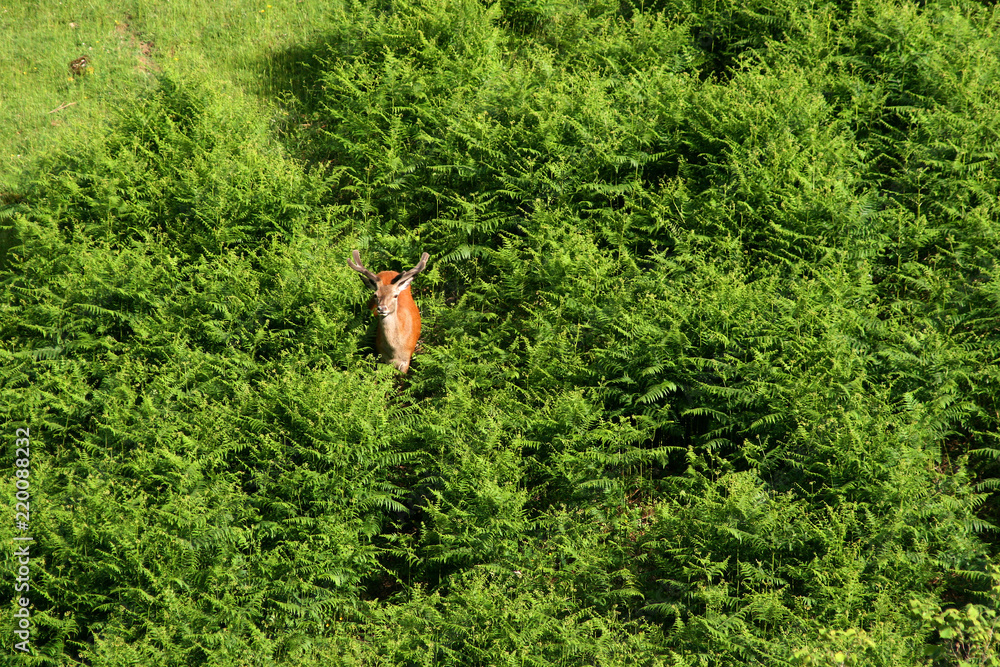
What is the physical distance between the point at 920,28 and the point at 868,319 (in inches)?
211

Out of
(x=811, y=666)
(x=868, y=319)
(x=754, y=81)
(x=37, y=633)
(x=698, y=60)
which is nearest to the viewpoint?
(x=811, y=666)

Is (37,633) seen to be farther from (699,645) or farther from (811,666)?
(811,666)

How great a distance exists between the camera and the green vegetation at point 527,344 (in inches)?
311

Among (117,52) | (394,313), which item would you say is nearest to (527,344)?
(394,313)

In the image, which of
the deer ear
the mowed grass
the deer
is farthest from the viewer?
the mowed grass

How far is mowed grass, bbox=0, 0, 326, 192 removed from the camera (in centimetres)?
1433

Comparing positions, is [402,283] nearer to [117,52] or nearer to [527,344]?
[527,344]

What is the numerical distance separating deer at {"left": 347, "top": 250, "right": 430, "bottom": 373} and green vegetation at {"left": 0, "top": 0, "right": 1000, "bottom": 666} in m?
0.35

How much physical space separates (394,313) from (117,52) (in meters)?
8.79

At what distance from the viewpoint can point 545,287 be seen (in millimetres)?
10969

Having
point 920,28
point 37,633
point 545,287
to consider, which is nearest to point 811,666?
point 545,287

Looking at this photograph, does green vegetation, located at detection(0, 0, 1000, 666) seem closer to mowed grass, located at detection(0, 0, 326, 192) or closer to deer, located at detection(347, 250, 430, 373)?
mowed grass, located at detection(0, 0, 326, 192)

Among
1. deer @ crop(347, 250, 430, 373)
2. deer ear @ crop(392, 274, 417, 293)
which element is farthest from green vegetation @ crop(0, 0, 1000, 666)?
deer ear @ crop(392, 274, 417, 293)

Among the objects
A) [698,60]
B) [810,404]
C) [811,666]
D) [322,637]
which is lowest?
[322,637]
